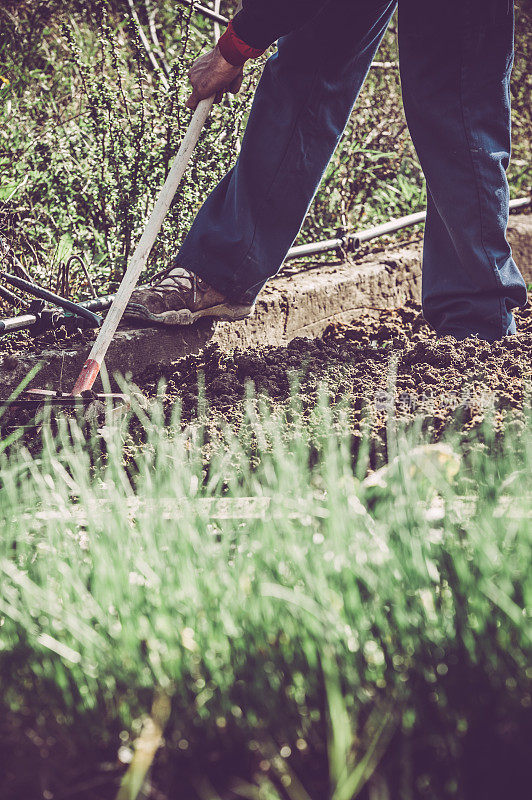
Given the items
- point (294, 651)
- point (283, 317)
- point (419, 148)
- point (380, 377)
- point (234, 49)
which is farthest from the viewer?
point (283, 317)

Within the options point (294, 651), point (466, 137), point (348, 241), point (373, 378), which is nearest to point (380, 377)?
point (373, 378)

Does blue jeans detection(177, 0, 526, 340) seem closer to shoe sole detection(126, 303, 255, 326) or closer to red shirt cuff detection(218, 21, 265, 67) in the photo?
shoe sole detection(126, 303, 255, 326)

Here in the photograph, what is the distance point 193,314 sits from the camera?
281 centimetres

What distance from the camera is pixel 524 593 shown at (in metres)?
1.07

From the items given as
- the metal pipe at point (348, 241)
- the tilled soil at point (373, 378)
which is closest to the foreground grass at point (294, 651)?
the tilled soil at point (373, 378)

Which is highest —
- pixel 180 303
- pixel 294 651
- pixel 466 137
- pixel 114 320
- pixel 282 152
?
pixel 282 152

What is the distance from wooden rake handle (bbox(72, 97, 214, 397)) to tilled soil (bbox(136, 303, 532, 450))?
0.69 feet

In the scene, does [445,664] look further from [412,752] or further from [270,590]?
[270,590]

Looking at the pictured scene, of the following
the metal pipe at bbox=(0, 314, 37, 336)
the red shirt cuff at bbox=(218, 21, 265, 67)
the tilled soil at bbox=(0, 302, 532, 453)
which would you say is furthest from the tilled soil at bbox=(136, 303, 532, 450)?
the red shirt cuff at bbox=(218, 21, 265, 67)

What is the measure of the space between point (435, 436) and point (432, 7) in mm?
1549

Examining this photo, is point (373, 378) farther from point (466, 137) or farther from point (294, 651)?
point (294, 651)

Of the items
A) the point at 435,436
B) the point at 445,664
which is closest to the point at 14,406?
the point at 435,436

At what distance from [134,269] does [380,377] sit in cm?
86

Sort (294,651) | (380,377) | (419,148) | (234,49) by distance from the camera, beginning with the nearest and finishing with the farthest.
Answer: (294,651)
(380,377)
(234,49)
(419,148)
